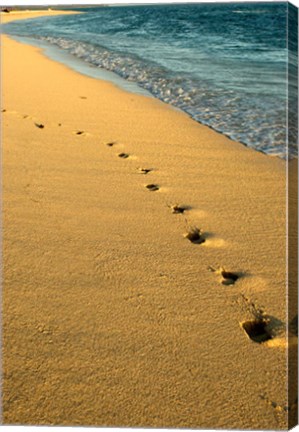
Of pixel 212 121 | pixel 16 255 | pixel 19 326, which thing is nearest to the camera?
pixel 19 326

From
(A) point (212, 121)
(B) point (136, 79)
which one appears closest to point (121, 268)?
(A) point (212, 121)

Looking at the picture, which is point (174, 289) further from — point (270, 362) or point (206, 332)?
point (270, 362)

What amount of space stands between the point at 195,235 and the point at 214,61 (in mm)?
3045

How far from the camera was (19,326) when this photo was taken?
1.40 metres

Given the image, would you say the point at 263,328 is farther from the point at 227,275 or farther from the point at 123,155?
the point at 123,155

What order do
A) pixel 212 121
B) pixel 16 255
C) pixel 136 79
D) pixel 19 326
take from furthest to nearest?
pixel 136 79, pixel 212 121, pixel 16 255, pixel 19 326

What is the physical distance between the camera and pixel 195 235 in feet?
6.06

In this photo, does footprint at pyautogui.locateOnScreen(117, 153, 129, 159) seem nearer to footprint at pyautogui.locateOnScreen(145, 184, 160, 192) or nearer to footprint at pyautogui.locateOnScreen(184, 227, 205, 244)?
footprint at pyautogui.locateOnScreen(145, 184, 160, 192)

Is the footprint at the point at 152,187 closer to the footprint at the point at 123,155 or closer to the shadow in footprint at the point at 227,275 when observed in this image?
the footprint at the point at 123,155

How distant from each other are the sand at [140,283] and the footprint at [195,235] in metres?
0.02

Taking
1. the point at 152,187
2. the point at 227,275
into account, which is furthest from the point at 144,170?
the point at 227,275

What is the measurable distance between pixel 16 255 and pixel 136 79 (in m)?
3.41

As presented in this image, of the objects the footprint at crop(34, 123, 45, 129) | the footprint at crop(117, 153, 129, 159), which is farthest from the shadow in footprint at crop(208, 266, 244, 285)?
the footprint at crop(34, 123, 45, 129)

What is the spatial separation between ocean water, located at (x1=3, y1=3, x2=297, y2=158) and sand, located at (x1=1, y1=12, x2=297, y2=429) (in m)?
0.47
